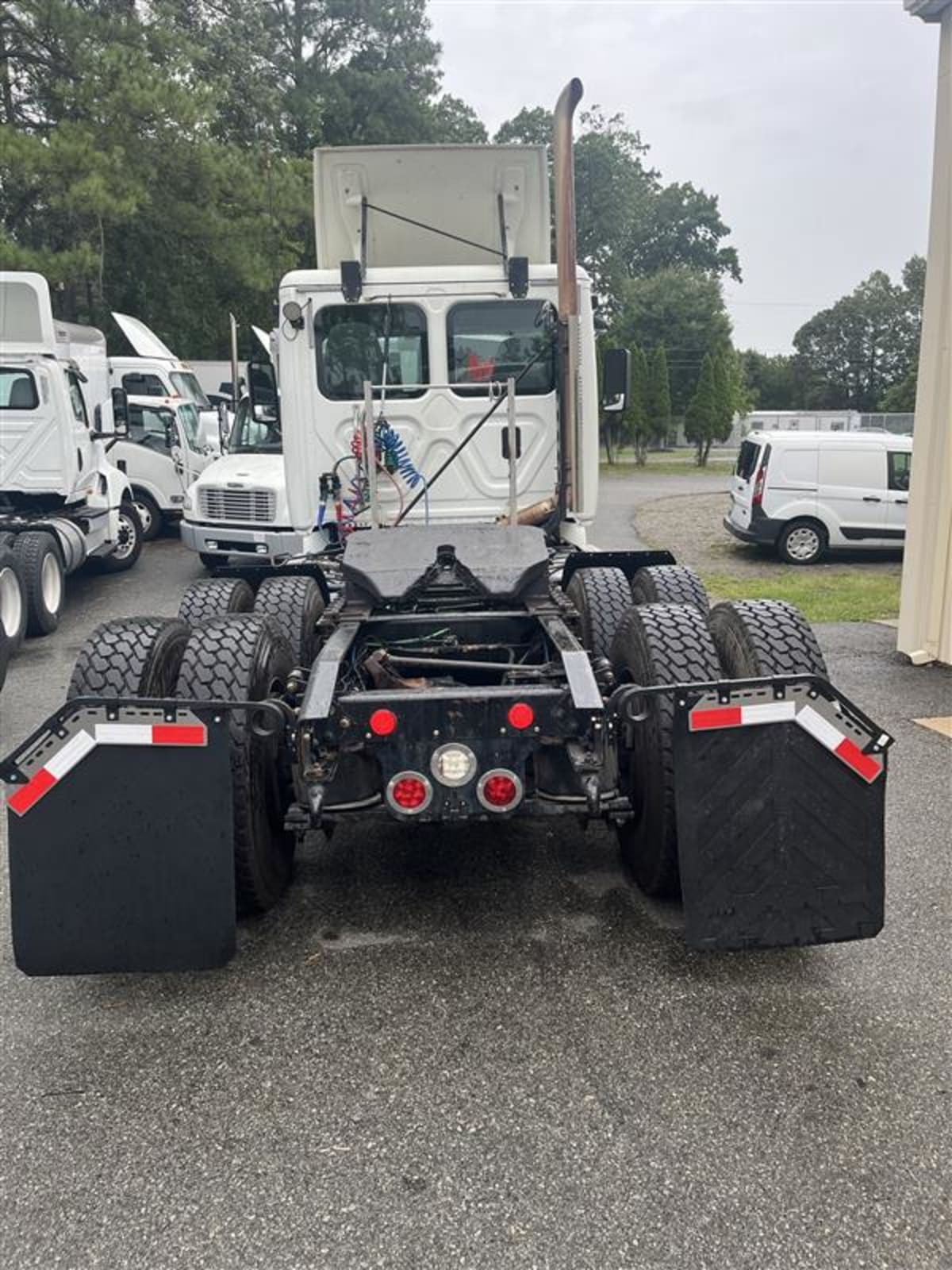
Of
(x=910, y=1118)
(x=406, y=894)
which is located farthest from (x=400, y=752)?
(x=910, y=1118)

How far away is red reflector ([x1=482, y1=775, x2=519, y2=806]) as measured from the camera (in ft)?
9.79

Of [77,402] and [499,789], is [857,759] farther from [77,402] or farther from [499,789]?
[77,402]

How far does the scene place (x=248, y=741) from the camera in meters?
3.23

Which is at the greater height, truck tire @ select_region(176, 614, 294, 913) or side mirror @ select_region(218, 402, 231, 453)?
side mirror @ select_region(218, 402, 231, 453)

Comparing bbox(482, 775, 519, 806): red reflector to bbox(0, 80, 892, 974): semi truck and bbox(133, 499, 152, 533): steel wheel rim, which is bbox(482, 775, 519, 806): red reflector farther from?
bbox(133, 499, 152, 533): steel wheel rim

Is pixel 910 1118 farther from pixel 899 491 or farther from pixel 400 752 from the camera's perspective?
pixel 899 491

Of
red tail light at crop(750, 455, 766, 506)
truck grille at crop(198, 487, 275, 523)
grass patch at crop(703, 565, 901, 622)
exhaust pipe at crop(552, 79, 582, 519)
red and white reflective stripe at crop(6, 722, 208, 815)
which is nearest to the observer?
red and white reflective stripe at crop(6, 722, 208, 815)

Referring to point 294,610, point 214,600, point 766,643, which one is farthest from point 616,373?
point 766,643

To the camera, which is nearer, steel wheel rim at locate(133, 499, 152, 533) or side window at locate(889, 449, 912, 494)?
side window at locate(889, 449, 912, 494)

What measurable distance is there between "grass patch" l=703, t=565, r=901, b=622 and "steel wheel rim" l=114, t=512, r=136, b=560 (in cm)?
764

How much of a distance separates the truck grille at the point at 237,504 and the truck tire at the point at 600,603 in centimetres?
679

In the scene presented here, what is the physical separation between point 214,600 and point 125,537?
9.09 m

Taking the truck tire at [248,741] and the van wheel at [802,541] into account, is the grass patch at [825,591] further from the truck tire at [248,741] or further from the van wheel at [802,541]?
the truck tire at [248,741]

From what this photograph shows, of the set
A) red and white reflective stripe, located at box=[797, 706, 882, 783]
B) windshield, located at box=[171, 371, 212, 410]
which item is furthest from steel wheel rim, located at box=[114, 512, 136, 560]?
red and white reflective stripe, located at box=[797, 706, 882, 783]
